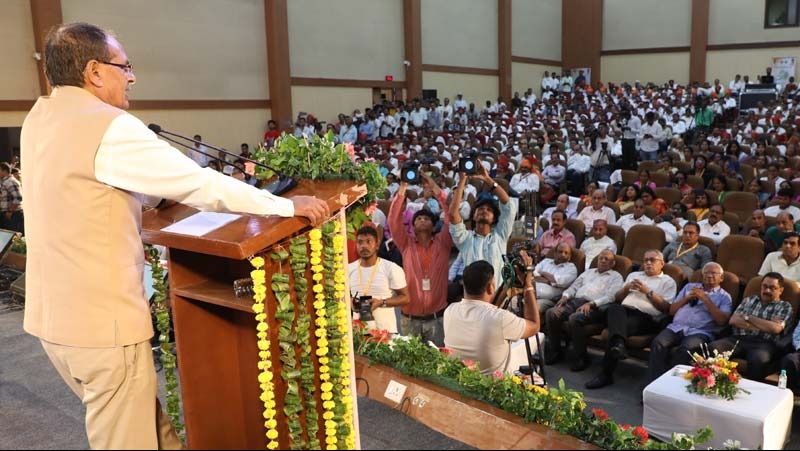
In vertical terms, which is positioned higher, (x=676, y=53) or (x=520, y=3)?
(x=520, y=3)

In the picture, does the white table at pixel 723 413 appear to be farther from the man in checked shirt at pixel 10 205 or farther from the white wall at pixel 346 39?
the white wall at pixel 346 39

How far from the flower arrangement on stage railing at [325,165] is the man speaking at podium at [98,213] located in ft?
1.46

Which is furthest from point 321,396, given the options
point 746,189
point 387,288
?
point 746,189

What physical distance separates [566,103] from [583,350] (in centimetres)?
1576

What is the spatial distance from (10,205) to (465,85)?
46.7ft

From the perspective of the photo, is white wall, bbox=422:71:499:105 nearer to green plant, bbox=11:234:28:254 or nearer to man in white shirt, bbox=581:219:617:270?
man in white shirt, bbox=581:219:617:270

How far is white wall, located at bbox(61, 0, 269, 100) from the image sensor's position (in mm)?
13016

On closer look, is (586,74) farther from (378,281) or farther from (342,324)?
(342,324)

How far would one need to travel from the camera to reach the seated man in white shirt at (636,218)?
7593 mm

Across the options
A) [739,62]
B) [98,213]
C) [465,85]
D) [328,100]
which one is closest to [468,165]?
[98,213]

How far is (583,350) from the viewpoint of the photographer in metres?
5.34

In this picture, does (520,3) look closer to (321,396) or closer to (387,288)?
(387,288)

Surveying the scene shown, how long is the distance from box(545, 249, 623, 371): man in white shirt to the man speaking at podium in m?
4.00

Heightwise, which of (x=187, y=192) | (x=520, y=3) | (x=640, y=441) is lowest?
(x=640, y=441)
